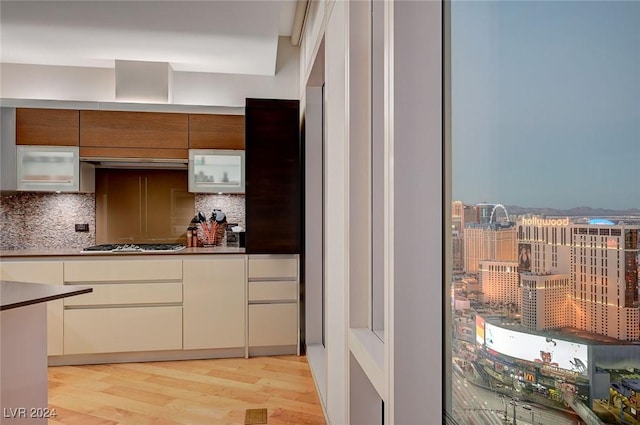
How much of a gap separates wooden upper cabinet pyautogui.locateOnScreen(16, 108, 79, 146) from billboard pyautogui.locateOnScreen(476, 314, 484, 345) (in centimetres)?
381

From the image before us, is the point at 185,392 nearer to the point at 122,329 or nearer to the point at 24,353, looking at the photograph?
the point at 122,329

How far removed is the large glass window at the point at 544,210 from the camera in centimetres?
60

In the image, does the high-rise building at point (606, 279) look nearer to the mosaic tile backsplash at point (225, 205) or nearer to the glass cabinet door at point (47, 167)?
the mosaic tile backsplash at point (225, 205)

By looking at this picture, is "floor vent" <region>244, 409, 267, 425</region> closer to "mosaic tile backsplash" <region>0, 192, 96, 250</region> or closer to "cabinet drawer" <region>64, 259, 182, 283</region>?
"cabinet drawer" <region>64, 259, 182, 283</region>

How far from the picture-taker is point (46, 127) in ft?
12.2

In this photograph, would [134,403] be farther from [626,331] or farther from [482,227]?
[626,331]

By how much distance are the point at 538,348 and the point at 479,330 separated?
24 centimetres

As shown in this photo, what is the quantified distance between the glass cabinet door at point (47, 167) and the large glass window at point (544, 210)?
3626 mm

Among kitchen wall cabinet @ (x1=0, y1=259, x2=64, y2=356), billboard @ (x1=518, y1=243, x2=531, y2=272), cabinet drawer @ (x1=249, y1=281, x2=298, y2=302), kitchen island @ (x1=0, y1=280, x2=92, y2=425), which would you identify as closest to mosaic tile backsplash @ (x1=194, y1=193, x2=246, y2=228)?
cabinet drawer @ (x1=249, y1=281, x2=298, y2=302)

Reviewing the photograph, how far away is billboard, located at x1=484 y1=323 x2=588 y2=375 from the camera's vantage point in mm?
719

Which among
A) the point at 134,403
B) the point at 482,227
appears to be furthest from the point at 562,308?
the point at 134,403

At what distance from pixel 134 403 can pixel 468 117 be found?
2778mm

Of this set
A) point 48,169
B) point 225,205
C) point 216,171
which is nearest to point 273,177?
point 216,171

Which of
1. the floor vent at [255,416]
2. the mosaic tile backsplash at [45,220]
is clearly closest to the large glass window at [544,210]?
the floor vent at [255,416]
